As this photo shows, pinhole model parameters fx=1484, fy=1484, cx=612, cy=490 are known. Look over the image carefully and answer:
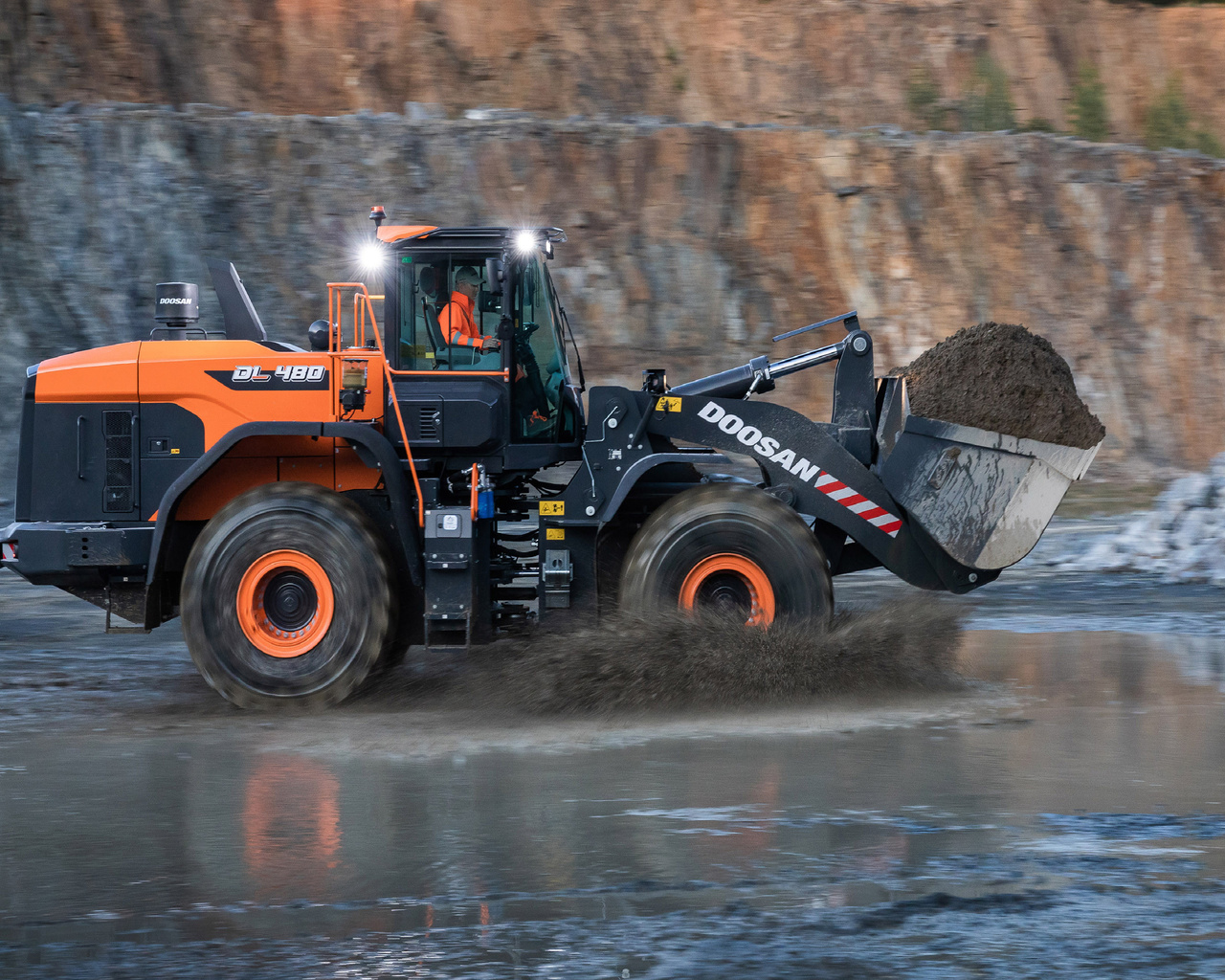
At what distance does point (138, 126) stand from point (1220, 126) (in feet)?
85.4

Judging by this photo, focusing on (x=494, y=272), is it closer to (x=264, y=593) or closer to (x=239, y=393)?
(x=239, y=393)

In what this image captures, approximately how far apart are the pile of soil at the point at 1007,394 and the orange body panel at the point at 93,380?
5.18 metres

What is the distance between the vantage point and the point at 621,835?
6.26 m

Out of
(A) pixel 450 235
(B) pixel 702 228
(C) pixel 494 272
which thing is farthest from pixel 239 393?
(B) pixel 702 228

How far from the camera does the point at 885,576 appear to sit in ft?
52.7

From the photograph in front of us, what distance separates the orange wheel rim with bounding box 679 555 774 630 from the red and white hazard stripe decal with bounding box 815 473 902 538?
0.81 metres

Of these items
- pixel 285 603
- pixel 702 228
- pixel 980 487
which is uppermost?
pixel 702 228

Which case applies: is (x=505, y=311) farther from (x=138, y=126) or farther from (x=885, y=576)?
(x=138, y=126)

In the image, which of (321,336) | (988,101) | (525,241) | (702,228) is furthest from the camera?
(988,101)

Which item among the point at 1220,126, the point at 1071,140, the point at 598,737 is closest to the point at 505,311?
the point at 598,737

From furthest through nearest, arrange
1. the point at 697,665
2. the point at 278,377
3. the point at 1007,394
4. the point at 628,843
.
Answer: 1. the point at 1007,394
2. the point at 278,377
3. the point at 697,665
4. the point at 628,843

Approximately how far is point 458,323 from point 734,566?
2.36 meters

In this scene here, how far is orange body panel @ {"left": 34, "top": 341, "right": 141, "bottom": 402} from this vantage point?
974 cm

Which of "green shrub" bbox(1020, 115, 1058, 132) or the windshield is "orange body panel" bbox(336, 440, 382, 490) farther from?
"green shrub" bbox(1020, 115, 1058, 132)
